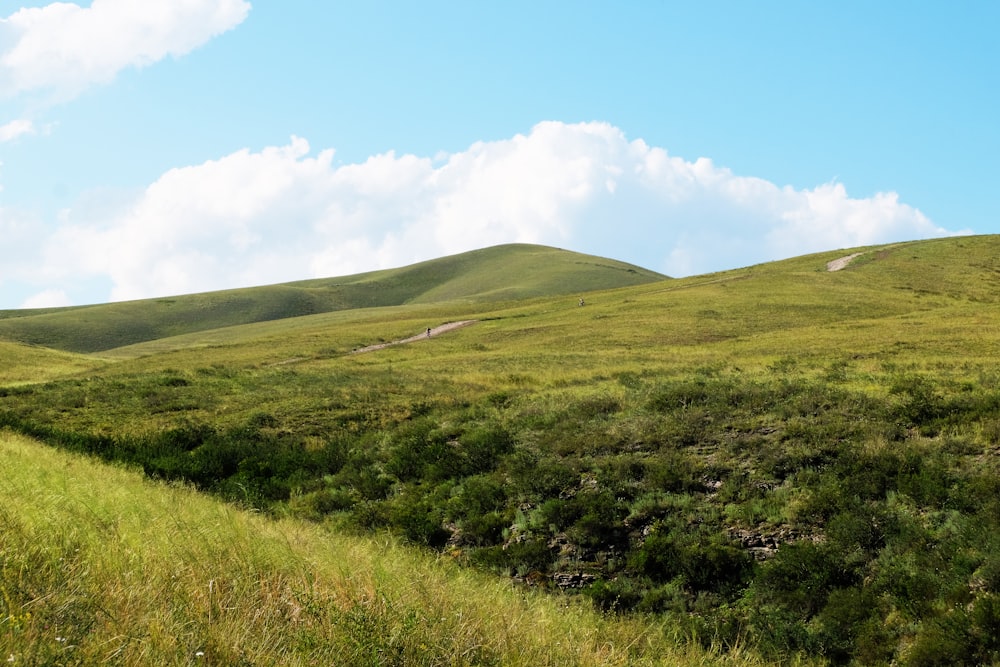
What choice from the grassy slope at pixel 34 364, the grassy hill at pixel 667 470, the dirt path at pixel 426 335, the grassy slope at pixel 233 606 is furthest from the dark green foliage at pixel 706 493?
the dirt path at pixel 426 335

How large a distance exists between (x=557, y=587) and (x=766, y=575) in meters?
3.97

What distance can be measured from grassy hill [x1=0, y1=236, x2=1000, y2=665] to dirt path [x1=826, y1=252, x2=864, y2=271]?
62246mm

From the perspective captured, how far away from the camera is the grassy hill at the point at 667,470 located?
481 inches

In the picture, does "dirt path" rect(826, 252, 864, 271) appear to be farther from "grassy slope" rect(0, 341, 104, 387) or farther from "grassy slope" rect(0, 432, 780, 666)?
"grassy slope" rect(0, 432, 780, 666)

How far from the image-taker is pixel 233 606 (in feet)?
22.5

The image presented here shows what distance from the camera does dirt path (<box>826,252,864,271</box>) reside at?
10204cm

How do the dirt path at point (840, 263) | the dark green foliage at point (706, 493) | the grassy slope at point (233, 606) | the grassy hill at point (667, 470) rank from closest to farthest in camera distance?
1. the grassy slope at point (233, 606)
2. the dark green foliage at point (706, 493)
3. the grassy hill at point (667, 470)
4. the dirt path at point (840, 263)

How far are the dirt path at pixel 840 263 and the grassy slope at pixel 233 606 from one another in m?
103

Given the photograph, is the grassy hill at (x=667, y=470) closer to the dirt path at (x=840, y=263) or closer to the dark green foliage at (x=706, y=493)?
the dark green foliage at (x=706, y=493)

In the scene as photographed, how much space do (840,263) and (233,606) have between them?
4484 inches

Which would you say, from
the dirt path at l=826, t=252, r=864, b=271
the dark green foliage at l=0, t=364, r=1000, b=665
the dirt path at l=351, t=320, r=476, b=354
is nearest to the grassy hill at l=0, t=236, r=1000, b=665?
the dark green foliage at l=0, t=364, r=1000, b=665

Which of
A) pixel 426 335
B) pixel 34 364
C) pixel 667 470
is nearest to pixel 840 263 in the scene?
pixel 426 335

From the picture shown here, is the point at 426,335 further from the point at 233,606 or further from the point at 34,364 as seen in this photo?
the point at 233,606

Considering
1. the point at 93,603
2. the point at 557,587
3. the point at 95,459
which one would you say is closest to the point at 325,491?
the point at 95,459
